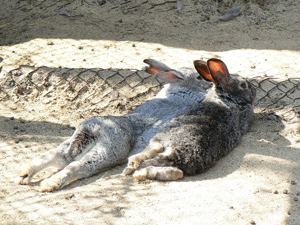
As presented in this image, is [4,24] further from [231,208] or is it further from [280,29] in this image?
[231,208]

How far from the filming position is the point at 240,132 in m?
4.41

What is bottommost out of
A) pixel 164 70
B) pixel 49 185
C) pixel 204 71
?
pixel 49 185

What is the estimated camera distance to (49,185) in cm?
348

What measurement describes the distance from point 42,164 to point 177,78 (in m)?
1.61

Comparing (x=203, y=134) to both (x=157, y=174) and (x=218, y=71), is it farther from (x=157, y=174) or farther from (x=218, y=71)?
(x=218, y=71)

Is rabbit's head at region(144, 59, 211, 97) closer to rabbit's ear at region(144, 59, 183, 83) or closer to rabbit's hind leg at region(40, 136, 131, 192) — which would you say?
rabbit's ear at region(144, 59, 183, 83)

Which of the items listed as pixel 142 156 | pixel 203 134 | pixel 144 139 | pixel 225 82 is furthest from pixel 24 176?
pixel 225 82

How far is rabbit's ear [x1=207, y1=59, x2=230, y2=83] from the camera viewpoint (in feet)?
14.3

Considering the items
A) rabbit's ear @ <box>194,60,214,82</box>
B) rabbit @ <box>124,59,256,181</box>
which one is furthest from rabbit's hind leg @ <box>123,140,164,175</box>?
rabbit's ear @ <box>194,60,214,82</box>

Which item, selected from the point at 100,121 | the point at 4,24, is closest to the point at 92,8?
the point at 4,24

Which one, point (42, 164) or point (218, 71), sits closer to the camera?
point (42, 164)

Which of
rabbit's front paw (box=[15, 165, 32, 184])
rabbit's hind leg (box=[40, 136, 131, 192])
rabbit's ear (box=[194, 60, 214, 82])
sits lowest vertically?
rabbit's hind leg (box=[40, 136, 131, 192])

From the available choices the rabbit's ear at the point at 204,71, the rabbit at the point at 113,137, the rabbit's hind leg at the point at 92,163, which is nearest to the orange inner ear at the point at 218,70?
the rabbit's ear at the point at 204,71

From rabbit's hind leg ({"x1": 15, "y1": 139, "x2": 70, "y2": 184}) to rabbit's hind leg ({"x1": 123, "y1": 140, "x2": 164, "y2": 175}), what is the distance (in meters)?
0.57
